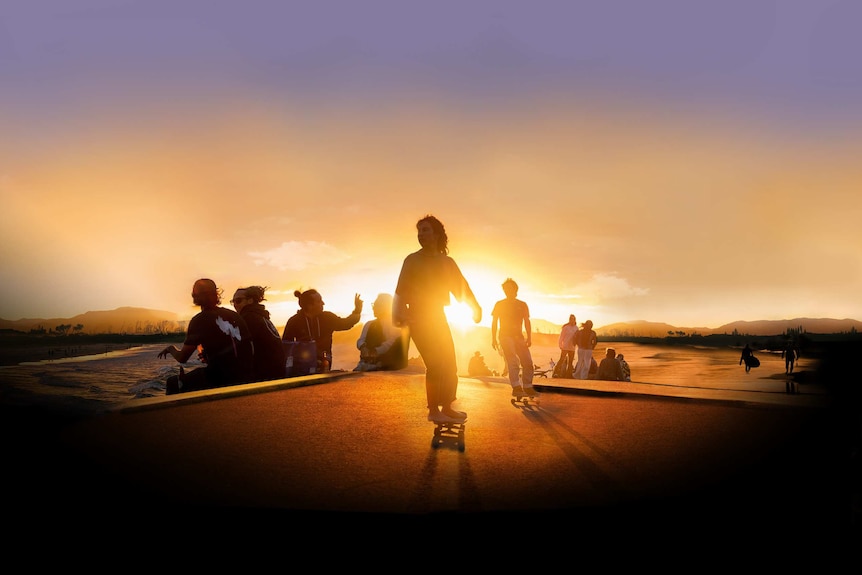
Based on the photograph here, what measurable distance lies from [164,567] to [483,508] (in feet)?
6.18

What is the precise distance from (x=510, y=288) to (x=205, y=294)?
5.22 meters

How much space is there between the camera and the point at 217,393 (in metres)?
8.19

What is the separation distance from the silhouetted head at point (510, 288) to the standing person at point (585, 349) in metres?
9.79

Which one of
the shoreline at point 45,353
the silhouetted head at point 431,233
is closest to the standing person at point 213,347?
the silhouetted head at point 431,233

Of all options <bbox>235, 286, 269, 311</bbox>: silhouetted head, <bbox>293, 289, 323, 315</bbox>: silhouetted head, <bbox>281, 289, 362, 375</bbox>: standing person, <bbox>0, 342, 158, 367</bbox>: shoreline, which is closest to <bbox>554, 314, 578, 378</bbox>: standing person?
<bbox>281, 289, 362, 375</bbox>: standing person

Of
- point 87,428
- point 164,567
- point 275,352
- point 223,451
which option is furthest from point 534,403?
point 164,567

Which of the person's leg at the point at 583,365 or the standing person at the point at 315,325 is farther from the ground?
the standing person at the point at 315,325

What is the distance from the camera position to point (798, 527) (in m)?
3.38

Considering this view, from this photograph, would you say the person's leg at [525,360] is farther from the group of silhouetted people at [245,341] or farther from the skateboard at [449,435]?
the group of silhouetted people at [245,341]

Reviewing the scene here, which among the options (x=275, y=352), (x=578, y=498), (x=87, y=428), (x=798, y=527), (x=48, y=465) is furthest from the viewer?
(x=275, y=352)

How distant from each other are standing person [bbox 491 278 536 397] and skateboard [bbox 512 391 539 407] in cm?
43

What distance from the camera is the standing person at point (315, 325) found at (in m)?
11.7

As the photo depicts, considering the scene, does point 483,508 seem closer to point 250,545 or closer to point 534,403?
point 250,545

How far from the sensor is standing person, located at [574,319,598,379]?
19.2m
